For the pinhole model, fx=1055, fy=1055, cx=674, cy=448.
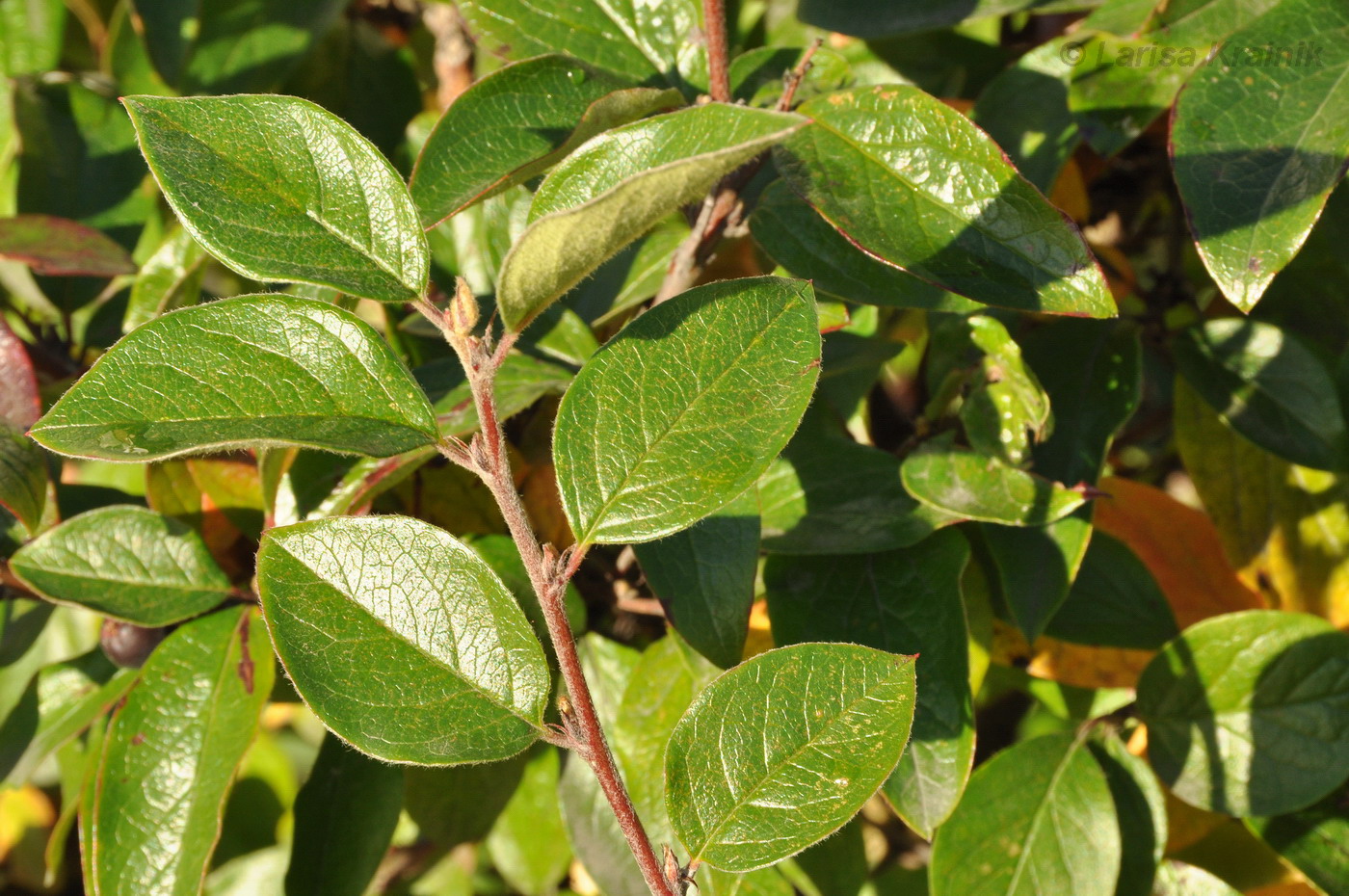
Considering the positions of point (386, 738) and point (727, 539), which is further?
point (727, 539)

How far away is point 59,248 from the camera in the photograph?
104 cm

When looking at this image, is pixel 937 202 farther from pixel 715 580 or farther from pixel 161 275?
pixel 161 275

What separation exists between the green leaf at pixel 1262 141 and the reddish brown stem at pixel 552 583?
544mm

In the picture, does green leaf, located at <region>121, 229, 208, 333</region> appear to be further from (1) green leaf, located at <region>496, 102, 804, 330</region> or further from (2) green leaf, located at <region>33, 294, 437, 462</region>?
(1) green leaf, located at <region>496, 102, 804, 330</region>

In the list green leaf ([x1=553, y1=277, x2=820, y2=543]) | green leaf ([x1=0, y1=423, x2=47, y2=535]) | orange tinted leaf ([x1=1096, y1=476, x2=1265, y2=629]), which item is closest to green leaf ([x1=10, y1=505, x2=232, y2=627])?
green leaf ([x1=0, y1=423, x2=47, y2=535])

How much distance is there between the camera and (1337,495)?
3.84ft

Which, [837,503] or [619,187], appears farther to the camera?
[837,503]

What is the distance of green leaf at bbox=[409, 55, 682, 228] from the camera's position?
75cm

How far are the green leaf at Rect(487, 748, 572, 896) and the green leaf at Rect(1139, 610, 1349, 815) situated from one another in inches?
25.8

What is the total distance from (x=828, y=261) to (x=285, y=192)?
1.34ft

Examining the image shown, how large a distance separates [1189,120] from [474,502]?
721 mm

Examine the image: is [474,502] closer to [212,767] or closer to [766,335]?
[212,767]

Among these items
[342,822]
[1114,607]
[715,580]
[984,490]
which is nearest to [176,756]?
[342,822]

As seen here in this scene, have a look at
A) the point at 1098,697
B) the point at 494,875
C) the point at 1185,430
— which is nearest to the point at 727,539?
the point at 1098,697
